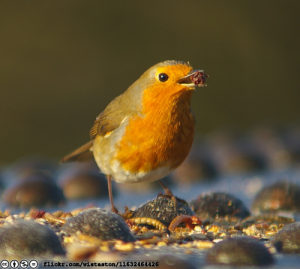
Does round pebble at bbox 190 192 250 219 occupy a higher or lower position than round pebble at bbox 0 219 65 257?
higher

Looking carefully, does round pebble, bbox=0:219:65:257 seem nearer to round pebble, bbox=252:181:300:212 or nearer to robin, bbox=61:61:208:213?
robin, bbox=61:61:208:213

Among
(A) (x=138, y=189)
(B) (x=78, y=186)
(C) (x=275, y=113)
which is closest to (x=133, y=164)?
(B) (x=78, y=186)

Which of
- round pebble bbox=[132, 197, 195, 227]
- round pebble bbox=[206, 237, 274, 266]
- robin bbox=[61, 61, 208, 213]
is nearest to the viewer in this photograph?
round pebble bbox=[206, 237, 274, 266]

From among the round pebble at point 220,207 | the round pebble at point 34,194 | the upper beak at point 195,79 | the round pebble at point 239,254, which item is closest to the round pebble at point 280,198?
the round pebble at point 220,207

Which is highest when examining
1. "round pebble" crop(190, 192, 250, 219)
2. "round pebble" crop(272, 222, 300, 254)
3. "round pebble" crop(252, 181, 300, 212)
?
"round pebble" crop(252, 181, 300, 212)

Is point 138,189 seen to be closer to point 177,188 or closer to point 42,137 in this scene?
point 177,188

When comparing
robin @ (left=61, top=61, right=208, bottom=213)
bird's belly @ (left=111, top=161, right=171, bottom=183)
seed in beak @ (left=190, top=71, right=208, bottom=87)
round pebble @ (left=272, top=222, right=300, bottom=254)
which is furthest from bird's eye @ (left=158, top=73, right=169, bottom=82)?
round pebble @ (left=272, top=222, right=300, bottom=254)

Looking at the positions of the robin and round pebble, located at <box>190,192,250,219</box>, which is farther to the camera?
round pebble, located at <box>190,192,250,219</box>

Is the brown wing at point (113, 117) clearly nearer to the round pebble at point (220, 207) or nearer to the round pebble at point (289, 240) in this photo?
the round pebble at point (220, 207)
